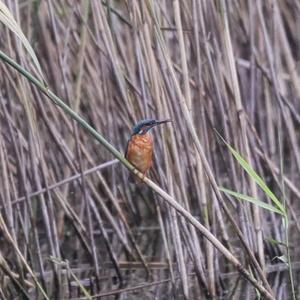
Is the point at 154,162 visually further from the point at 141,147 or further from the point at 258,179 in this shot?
the point at 258,179

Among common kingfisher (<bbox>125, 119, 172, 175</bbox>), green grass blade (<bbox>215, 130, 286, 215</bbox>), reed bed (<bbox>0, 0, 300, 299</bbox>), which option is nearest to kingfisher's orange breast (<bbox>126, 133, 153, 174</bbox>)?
common kingfisher (<bbox>125, 119, 172, 175</bbox>)

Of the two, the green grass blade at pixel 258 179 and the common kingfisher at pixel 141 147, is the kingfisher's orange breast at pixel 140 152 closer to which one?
the common kingfisher at pixel 141 147

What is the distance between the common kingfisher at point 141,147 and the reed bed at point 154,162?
0.15 m

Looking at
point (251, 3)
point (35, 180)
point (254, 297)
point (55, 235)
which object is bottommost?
point (254, 297)

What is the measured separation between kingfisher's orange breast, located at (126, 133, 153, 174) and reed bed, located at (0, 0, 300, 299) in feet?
0.56

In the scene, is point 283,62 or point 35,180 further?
point 283,62

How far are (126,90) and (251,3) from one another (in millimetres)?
1559

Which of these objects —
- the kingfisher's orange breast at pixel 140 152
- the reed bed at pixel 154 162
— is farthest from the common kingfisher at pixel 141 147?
the reed bed at pixel 154 162

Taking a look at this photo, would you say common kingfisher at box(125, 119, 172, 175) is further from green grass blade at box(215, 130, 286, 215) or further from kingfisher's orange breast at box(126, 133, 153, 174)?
green grass blade at box(215, 130, 286, 215)

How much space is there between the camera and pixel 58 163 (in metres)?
6.92

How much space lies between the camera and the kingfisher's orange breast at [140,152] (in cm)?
459

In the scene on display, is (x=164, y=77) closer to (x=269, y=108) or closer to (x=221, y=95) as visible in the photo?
(x=221, y=95)

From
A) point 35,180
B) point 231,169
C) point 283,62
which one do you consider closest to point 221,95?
point 231,169

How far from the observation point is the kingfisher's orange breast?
181 inches
